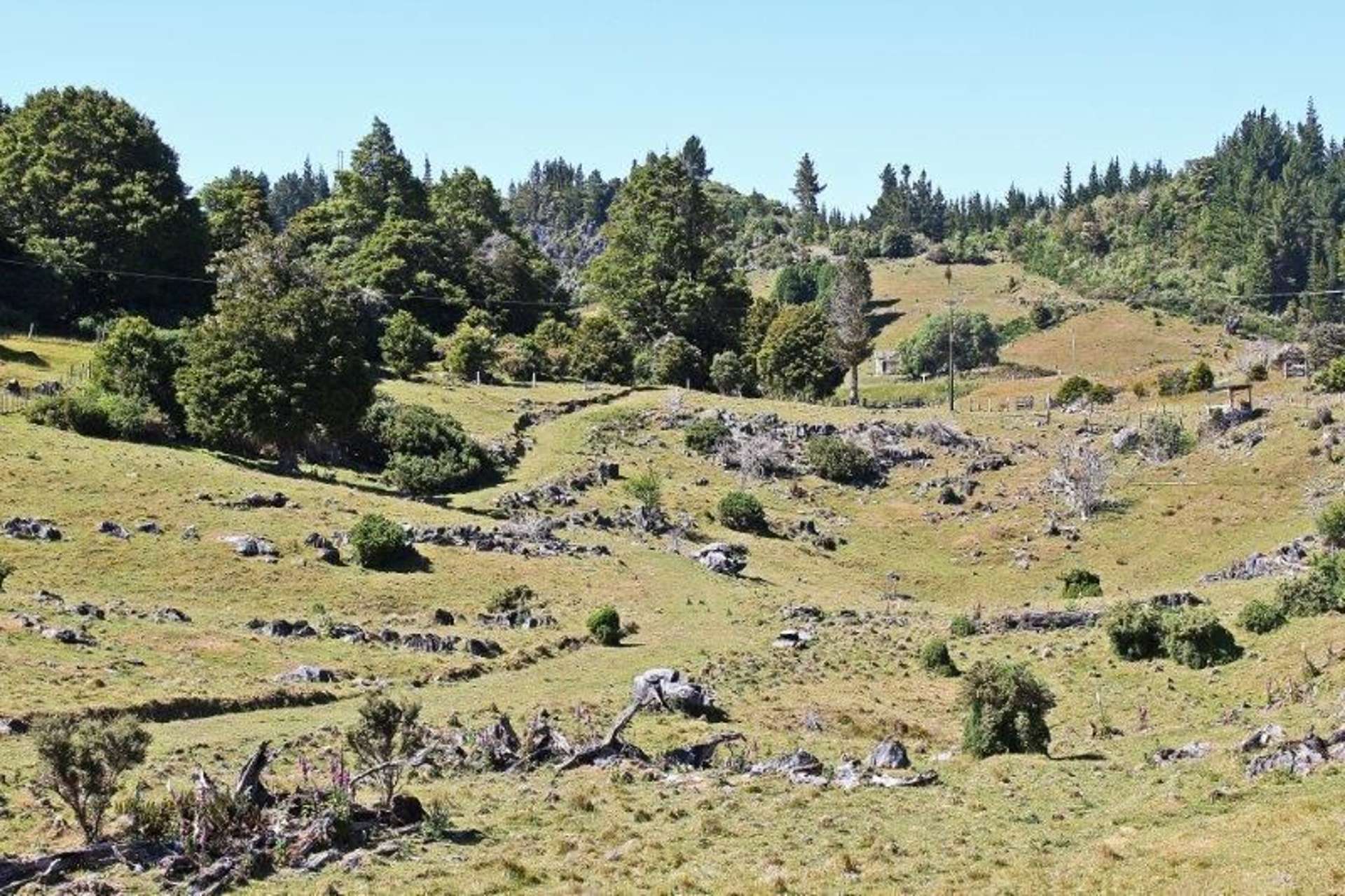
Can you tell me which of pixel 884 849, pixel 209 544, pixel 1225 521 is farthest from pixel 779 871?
pixel 1225 521

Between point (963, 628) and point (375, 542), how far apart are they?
3052 cm

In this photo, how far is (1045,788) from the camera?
36.8 m

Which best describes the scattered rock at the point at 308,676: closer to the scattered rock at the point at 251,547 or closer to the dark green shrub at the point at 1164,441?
the scattered rock at the point at 251,547

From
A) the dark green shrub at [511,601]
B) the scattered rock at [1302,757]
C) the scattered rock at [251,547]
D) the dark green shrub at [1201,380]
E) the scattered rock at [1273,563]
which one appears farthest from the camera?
the dark green shrub at [1201,380]

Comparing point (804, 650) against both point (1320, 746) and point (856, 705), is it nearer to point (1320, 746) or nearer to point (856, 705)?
point (856, 705)

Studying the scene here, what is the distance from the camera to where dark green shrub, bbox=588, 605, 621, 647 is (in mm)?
63125

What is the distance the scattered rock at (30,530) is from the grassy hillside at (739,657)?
4.16ft

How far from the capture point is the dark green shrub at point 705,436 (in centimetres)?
10662

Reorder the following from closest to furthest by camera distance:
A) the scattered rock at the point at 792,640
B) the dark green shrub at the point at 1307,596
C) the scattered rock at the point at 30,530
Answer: the dark green shrub at the point at 1307,596, the scattered rock at the point at 792,640, the scattered rock at the point at 30,530

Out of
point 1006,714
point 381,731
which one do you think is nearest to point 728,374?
point 1006,714

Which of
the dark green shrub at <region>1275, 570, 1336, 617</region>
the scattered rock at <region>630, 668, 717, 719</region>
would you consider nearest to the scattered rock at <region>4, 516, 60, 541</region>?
the scattered rock at <region>630, 668, 717, 719</region>

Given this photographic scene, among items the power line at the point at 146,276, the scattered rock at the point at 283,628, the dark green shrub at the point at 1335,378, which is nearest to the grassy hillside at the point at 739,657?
the scattered rock at the point at 283,628

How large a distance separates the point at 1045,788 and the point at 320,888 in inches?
777

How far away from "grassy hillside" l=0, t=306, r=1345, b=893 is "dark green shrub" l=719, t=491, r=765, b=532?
1.65 metres
